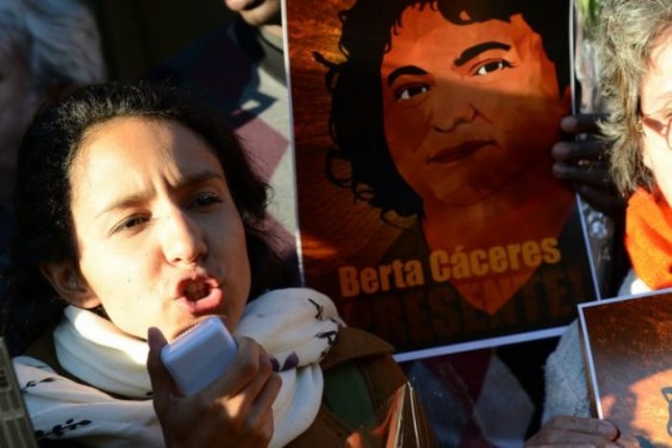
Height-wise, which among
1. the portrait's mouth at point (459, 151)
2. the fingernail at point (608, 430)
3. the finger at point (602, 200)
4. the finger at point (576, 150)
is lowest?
the fingernail at point (608, 430)

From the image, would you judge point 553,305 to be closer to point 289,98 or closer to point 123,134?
point 289,98

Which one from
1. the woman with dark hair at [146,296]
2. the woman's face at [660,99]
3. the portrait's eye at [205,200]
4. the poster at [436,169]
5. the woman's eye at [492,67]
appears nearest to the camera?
the woman with dark hair at [146,296]

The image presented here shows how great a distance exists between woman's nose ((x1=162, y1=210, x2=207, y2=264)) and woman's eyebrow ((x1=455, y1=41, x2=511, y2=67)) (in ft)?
2.92

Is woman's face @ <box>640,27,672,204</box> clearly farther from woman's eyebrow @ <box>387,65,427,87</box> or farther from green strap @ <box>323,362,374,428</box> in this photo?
green strap @ <box>323,362,374,428</box>

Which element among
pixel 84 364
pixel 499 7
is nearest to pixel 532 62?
pixel 499 7

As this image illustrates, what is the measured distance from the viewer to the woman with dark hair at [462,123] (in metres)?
2.26

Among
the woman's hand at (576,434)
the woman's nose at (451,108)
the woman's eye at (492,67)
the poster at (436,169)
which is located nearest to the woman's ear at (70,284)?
the poster at (436,169)

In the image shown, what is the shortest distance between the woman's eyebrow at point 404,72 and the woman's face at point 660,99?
437mm

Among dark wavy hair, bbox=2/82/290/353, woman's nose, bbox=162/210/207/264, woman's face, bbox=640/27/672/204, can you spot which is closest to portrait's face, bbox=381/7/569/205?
woman's face, bbox=640/27/672/204

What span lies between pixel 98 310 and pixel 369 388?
44 cm

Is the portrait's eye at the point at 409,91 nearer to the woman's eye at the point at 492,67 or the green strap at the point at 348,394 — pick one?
the woman's eye at the point at 492,67

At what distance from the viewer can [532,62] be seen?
2.35m

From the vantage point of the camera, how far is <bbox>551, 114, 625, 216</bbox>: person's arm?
233 centimetres

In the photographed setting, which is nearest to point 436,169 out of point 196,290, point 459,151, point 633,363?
point 459,151
